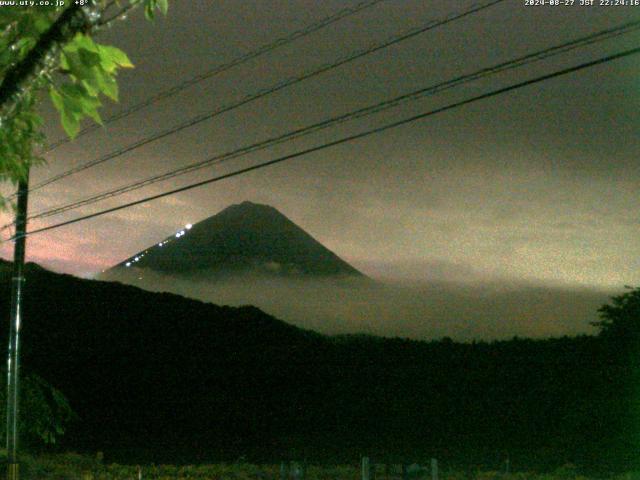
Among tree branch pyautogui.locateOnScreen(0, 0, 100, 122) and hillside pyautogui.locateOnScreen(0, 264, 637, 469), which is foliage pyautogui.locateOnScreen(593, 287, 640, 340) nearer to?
hillside pyautogui.locateOnScreen(0, 264, 637, 469)

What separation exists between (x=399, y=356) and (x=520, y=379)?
1215cm

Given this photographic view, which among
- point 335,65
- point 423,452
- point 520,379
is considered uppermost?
point 335,65

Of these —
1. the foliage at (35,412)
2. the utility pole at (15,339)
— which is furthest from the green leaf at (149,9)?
the foliage at (35,412)

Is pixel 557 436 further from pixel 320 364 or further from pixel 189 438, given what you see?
pixel 320 364

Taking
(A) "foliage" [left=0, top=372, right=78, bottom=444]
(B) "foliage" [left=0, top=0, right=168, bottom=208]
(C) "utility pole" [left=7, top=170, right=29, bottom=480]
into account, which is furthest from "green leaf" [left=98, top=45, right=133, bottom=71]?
(A) "foliage" [left=0, top=372, right=78, bottom=444]

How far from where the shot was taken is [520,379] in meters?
43.7

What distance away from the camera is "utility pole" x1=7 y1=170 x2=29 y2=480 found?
14.9 metres

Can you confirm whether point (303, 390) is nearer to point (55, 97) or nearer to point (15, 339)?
point (15, 339)

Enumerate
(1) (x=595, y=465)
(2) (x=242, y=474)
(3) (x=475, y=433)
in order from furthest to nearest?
(3) (x=475, y=433) < (1) (x=595, y=465) < (2) (x=242, y=474)

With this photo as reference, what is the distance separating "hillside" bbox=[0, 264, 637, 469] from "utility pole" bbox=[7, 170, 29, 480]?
17198 mm

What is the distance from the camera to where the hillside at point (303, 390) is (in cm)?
3488

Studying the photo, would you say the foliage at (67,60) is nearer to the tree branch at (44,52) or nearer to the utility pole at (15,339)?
the tree branch at (44,52)

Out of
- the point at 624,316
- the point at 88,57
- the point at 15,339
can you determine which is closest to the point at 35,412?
the point at 15,339

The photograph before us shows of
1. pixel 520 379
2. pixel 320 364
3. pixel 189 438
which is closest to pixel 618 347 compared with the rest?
pixel 520 379
